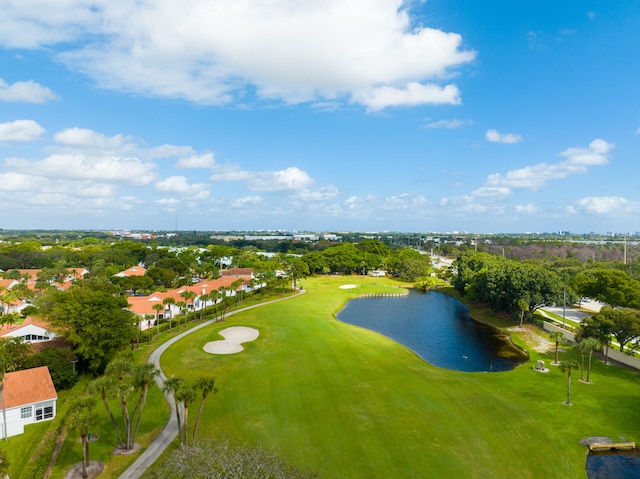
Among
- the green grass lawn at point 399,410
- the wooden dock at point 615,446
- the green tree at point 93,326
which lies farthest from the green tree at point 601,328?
the green tree at point 93,326

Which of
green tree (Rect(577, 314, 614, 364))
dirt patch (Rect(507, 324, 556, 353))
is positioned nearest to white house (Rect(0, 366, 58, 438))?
dirt patch (Rect(507, 324, 556, 353))

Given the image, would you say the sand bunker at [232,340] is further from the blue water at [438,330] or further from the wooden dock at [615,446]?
the wooden dock at [615,446]

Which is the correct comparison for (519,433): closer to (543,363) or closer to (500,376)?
(500,376)

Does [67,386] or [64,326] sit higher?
[64,326]

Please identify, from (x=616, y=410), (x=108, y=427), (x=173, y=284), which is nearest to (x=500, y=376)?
(x=616, y=410)

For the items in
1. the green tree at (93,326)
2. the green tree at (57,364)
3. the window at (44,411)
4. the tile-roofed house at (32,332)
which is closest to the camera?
the window at (44,411)

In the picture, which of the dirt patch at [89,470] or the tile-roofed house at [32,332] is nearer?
the dirt patch at [89,470]
